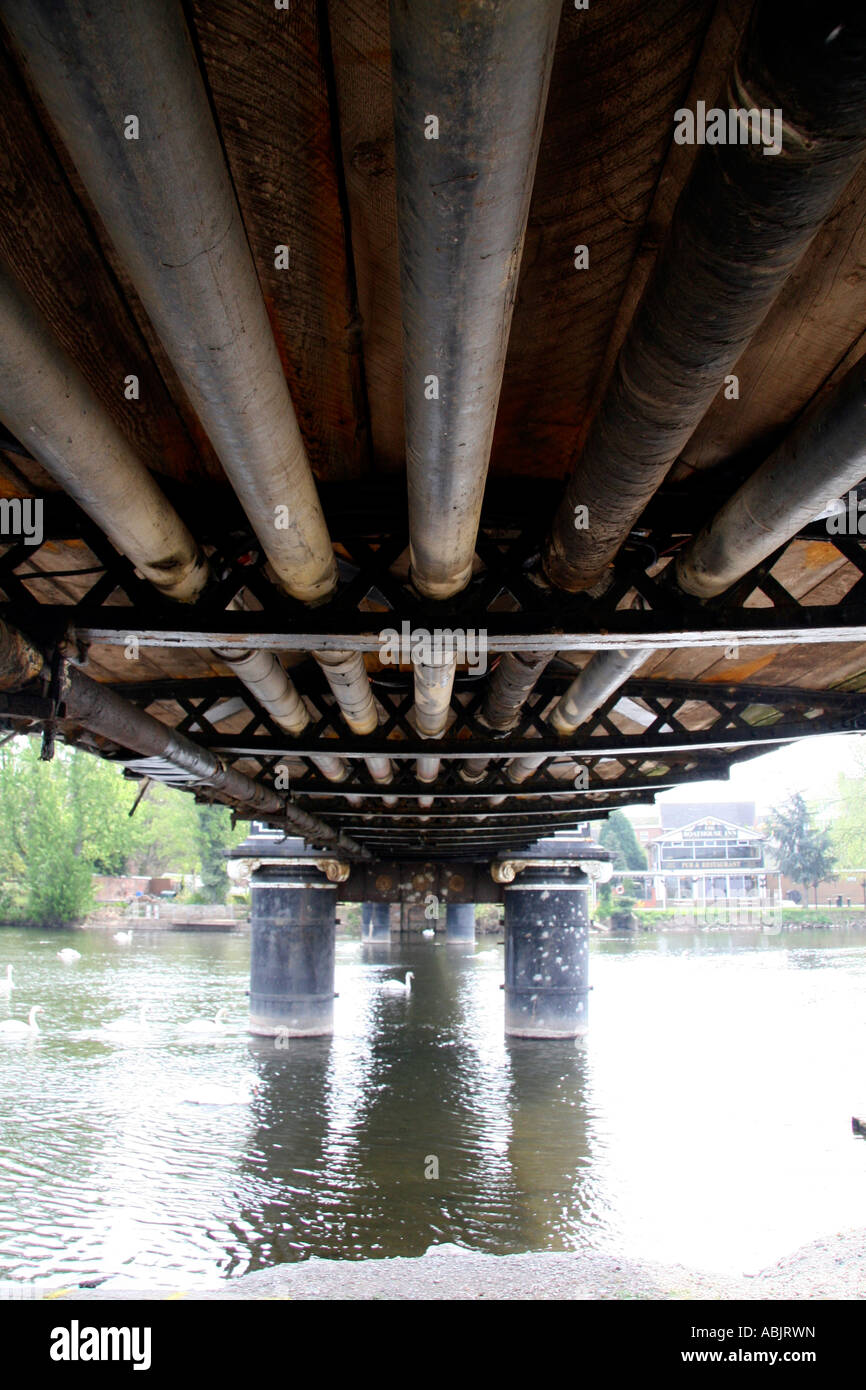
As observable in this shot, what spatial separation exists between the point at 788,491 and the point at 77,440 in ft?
8.55

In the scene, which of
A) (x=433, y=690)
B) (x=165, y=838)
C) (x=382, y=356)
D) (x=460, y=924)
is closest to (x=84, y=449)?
(x=382, y=356)

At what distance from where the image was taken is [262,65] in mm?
2488

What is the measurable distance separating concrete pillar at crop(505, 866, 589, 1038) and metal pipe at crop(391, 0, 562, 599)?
17707mm

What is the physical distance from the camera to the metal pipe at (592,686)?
5.67m

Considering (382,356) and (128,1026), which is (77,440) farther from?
(128,1026)

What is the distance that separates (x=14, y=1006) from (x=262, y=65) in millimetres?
25175

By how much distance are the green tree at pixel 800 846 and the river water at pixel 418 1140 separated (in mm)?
69912

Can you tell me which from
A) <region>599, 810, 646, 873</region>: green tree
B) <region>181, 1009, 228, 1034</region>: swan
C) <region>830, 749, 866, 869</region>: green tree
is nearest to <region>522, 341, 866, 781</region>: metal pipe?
<region>181, 1009, 228, 1034</region>: swan

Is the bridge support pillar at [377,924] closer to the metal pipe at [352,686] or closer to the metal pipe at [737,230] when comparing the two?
the metal pipe at [352,686]

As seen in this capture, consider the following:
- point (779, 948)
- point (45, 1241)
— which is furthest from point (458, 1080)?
point (779, 948)

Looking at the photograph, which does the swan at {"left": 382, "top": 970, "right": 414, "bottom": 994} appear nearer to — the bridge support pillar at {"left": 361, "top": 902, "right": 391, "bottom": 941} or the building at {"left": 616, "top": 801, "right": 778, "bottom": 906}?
the bridge support pillar at {"left": 361, "top": 902, "right": 391, "bottom": 941}

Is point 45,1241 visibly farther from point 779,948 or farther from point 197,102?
point 779,948

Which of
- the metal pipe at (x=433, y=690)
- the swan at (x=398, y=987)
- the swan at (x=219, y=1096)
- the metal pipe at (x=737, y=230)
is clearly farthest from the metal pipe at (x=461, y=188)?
the swan at (x=398, y=987)

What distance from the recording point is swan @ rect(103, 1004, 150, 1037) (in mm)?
20016
